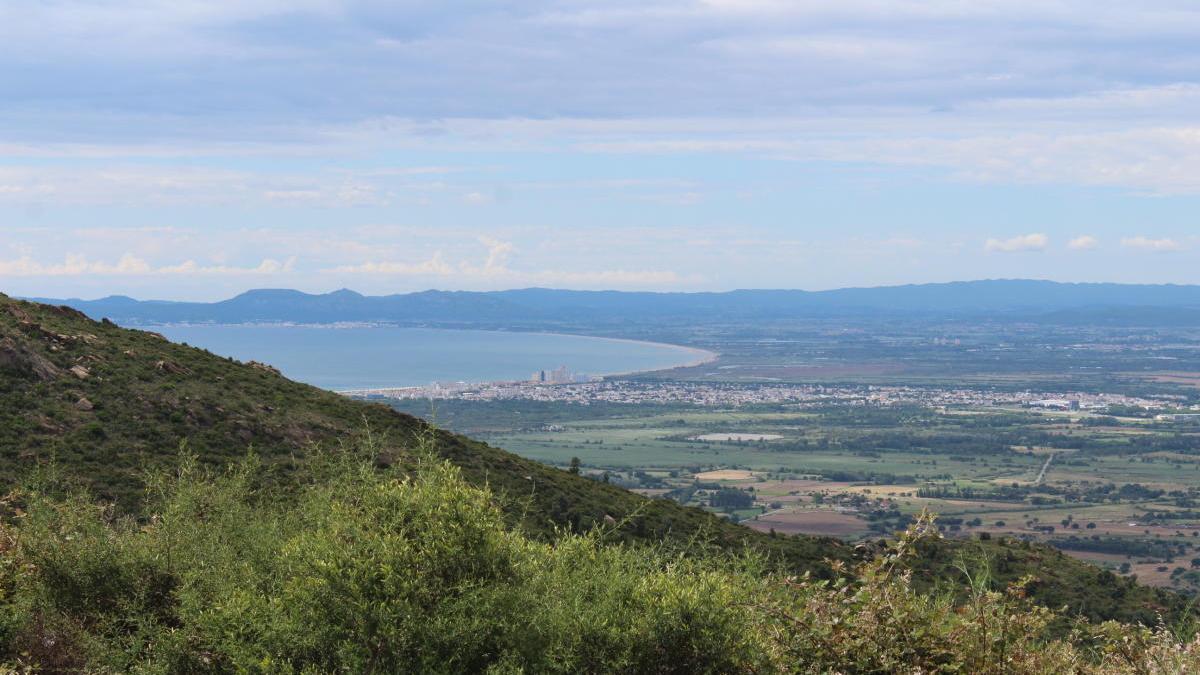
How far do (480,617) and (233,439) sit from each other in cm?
2171

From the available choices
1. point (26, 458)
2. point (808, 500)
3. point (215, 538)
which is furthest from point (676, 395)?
point (215, 538)

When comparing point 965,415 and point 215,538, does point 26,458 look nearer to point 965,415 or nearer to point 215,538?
point 215,538

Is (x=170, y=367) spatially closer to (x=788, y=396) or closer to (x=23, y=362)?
(x=23, y=362)

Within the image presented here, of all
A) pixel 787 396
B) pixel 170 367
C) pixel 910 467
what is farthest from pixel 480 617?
pixel 787 396

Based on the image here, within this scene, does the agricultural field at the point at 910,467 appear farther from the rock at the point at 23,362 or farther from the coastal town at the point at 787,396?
the rock at the point at 23,362

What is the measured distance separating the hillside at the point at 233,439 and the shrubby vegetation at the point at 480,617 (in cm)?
1153

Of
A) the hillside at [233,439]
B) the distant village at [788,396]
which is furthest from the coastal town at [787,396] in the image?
the hillside at [233,439]

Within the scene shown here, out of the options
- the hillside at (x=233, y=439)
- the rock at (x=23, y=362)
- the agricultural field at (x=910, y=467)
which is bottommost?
the agricultural field at (x=910, y=467)

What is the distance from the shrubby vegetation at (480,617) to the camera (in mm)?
10188

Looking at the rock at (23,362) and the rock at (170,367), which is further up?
the rock at (23,362)

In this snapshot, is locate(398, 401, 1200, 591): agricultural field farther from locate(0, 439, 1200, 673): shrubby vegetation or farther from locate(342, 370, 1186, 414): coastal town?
locate(0, 439, 1200, 673): shrubby vegetation

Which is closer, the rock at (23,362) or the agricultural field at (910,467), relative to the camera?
the rock at (23,362)

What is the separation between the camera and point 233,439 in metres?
30.2

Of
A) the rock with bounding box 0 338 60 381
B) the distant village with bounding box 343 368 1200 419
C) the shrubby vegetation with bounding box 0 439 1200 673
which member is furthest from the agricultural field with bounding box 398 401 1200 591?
the shrubby vegetation with bounding box 0 439 1200 673
